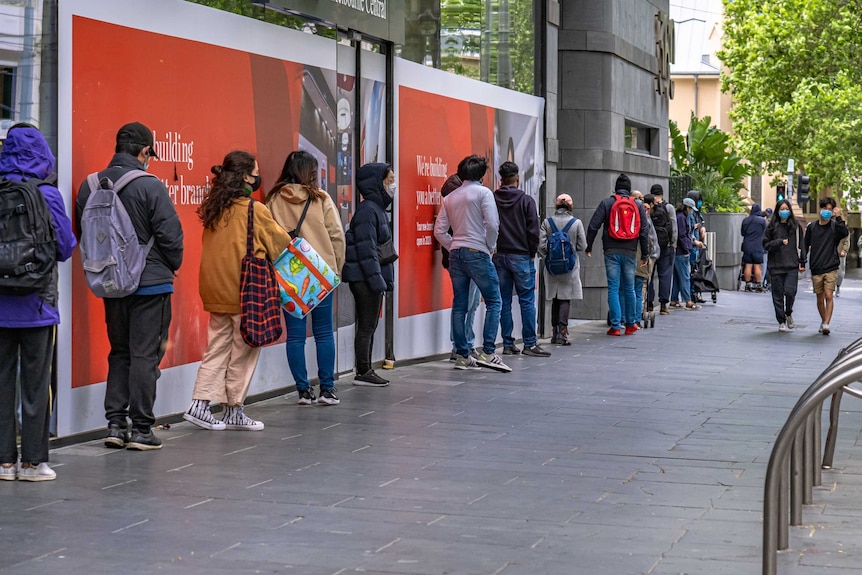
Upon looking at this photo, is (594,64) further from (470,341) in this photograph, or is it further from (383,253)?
(383,253)

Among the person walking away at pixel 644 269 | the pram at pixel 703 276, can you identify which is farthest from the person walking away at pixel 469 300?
the pram at pixel 703 276

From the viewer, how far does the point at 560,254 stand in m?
15.3

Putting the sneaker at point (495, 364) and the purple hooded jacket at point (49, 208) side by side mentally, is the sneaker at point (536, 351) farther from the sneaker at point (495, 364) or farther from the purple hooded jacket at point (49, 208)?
the purple hooded jacket at point (49, 208)

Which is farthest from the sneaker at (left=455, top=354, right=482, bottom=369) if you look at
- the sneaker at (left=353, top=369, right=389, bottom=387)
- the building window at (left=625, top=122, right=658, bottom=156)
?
the building window at (left=625, top=122, right=658, bottom=156)

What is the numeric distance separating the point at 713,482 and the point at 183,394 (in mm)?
3763

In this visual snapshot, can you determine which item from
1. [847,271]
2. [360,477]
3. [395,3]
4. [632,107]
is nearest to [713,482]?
[360,477]

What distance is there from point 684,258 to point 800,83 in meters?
24.4

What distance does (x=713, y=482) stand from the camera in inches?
291

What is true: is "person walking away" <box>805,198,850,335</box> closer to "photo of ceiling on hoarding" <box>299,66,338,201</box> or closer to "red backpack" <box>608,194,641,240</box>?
"red backpack" <box>608,194,641,240</box>

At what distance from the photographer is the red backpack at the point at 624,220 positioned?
644 inches

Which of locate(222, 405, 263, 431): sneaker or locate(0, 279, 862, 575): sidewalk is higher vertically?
locate(222, 405, 263, 431): sneaker

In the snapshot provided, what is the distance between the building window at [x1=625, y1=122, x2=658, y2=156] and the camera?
2045 centimetres

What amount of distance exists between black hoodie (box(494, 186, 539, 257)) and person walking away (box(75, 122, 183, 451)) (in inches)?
236

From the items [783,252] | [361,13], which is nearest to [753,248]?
[783,252]
